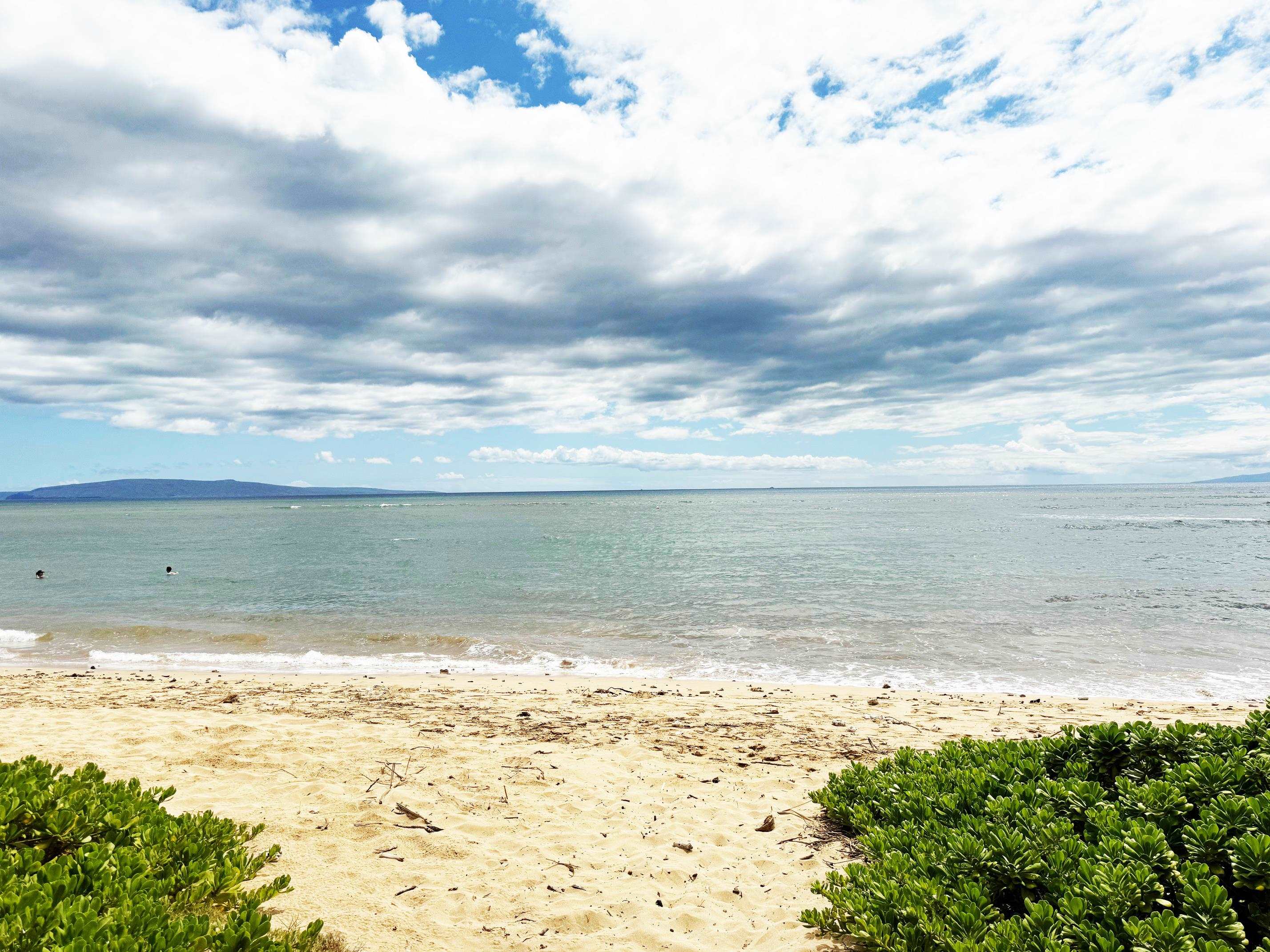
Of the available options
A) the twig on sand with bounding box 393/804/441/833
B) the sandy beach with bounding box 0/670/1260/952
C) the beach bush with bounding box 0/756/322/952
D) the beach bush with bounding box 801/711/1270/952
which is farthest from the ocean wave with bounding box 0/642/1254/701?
the beach bush with bounding box 0/756/322/952

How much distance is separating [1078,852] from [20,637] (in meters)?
25.2

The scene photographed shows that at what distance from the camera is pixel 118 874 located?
11.1 ft

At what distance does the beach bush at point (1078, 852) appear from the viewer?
3086 millimetres

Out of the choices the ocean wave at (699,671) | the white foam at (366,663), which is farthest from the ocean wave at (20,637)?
the white foam at (366,663)

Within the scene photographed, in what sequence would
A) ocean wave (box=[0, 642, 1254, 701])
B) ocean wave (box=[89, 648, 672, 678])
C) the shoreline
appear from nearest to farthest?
the shoreline, ocean wave (box=[0, 642, 1254, 701]), ocean wave (box=[89, 648, 672, 678])

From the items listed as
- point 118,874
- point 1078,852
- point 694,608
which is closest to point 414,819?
point 118,874

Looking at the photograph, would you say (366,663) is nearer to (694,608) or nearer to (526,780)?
(526,780)

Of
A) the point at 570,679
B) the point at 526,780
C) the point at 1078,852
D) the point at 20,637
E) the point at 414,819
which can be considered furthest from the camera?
the point at 20,637

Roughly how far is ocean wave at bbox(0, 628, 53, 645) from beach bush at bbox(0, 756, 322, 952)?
18.3 m

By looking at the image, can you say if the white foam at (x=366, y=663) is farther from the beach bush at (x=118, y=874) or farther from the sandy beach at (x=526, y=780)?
the beach bush at (x=118, y=874)

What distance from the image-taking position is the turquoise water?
15.2m

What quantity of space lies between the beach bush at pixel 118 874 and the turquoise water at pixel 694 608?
1075cm

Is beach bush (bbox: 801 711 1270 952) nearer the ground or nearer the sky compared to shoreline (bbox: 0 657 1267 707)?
nearer the sky

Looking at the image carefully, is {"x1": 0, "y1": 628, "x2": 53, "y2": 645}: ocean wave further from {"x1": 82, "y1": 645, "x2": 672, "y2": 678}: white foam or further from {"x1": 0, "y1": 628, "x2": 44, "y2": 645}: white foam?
{"x1": 82, "y1": 645, "x2": 672, "y2": 678}: white foam
